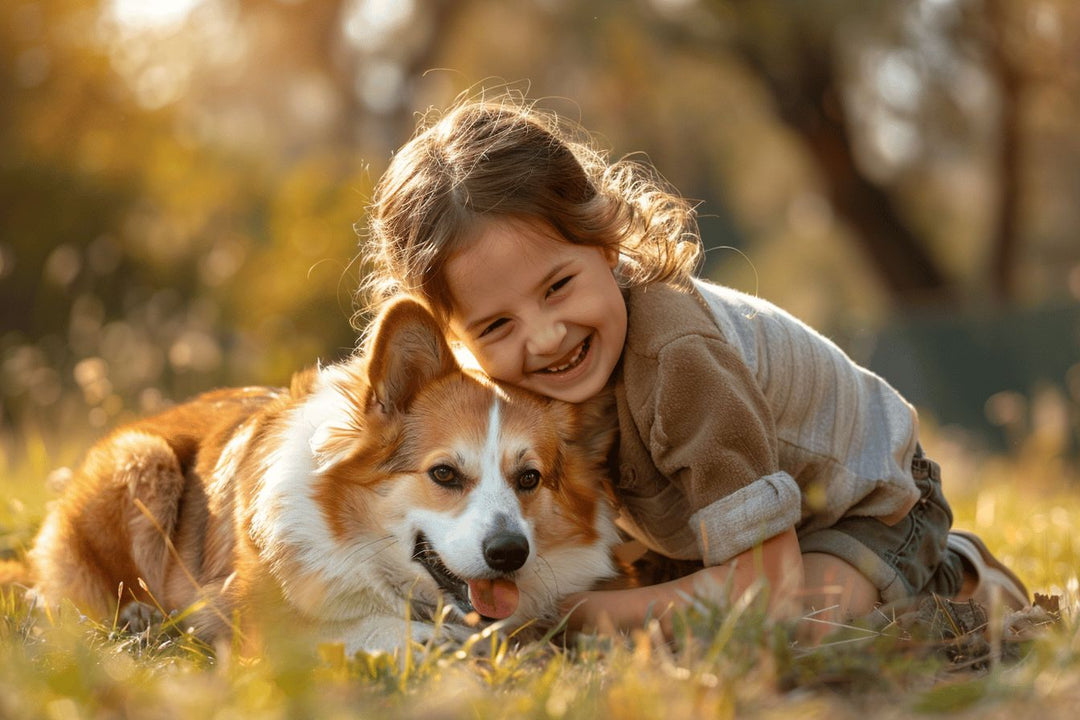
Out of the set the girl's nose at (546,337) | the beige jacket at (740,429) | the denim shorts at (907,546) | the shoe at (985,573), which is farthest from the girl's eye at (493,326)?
the shoe at (985,573)

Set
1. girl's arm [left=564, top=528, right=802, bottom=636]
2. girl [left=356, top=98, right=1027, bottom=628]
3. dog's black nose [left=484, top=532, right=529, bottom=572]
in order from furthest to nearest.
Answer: girl [left=356, top=98, right=1027, bottom=628] < dog's black nose [left=484, top=532, right=529, bottom=572] < girl's arm [left=564, top=528, right=802, bottom=636]

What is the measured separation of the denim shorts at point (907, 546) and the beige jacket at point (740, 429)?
0.17 feet

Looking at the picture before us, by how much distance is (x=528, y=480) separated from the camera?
300cm

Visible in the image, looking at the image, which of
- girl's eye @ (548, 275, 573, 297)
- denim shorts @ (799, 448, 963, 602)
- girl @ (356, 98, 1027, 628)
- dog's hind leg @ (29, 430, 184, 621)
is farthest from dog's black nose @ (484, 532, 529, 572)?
dog's hind leg @ (29, 430, 184, 621)

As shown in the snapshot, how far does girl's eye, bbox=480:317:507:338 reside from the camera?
313cm

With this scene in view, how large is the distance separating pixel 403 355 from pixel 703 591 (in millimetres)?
1059

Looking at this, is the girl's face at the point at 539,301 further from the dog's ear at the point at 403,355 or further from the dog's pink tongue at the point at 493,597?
the dog's pink tongue at the point at 493,597

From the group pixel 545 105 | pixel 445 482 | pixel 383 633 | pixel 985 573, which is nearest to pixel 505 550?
pixel 445 482

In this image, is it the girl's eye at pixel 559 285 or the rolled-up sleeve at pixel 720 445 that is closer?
the rolled-up sleeve at pixel 720 445

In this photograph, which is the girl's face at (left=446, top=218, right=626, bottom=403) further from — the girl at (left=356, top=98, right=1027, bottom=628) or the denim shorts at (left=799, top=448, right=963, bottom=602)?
the denim shorts at (left=799, top=448, right=963, bottom=602)

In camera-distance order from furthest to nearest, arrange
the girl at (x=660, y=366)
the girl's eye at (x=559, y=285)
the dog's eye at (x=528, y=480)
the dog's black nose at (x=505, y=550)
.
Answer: the girl's eye at (x=559, y=285), the dog's eye at (x=528, y=480), the girl at (x=660, y=366), the dog's black nose at (x=505, y=550)

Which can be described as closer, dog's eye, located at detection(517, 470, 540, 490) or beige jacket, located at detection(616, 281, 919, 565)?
beige jacket, located at detection(616, 281, 919, 565)

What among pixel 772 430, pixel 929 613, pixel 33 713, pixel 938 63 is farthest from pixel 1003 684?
pixel 938 63

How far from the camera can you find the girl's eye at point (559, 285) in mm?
3088
